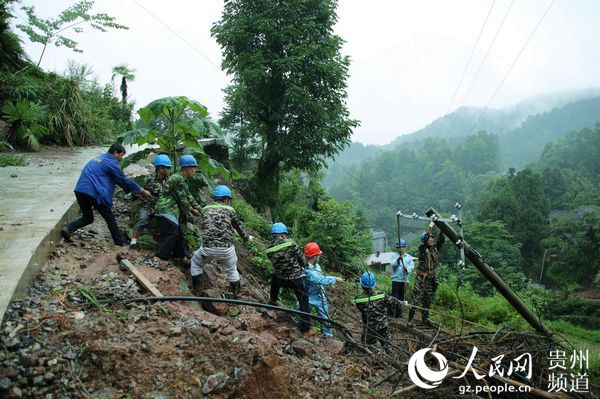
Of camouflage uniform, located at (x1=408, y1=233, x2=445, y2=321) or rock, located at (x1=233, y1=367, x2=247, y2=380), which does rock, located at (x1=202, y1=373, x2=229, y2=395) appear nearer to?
rock, located at (x1=233, y1=367, x2=247, y2=380)

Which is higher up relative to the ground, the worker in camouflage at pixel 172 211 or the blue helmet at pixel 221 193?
the blue helmet at pixel 221 193

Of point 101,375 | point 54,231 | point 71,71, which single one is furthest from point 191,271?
point 71,71

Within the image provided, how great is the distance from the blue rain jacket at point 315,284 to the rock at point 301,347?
1.39m

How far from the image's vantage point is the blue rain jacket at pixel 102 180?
218 inches

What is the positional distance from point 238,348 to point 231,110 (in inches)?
536

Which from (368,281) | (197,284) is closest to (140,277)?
(197,284)

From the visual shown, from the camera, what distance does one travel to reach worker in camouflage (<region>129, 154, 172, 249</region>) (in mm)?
6238

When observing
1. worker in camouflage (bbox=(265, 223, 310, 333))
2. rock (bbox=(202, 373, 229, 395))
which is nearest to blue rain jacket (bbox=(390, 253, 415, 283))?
worker in camouflage (bbox=(265, 223, 310, 333))

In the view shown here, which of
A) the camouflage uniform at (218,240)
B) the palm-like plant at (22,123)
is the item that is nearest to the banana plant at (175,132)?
the camouflage uniform at (218,240)

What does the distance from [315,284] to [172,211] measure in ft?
8.07

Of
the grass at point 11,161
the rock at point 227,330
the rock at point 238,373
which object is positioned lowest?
the rock at point 238,373

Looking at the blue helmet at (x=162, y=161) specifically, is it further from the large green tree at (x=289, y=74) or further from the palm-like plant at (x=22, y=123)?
the large green tree at (x=289, y=74)

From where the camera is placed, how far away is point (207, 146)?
17547 millimetres

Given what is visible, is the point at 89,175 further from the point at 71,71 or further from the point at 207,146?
the point at 207,146
